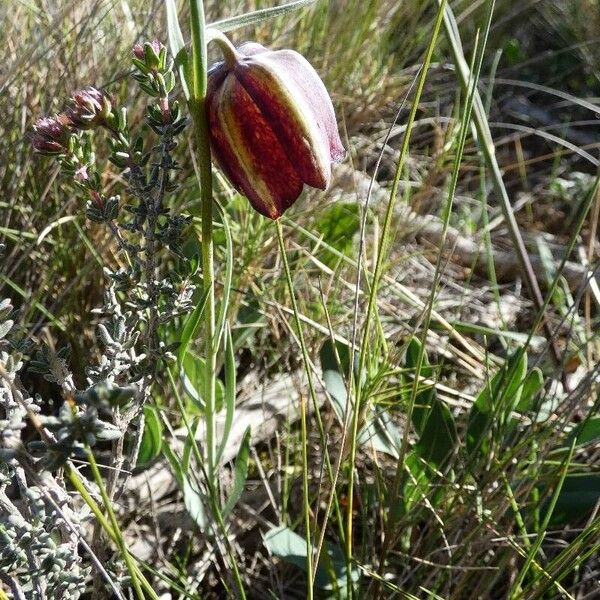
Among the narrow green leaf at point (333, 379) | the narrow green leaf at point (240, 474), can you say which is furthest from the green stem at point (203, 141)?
the narrow green leaf at point (333, 379)

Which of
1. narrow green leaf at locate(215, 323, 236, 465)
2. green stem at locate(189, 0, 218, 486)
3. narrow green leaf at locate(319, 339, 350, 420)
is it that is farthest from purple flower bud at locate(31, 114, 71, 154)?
narrow green leaf at locate(319, 339, 350, 420)

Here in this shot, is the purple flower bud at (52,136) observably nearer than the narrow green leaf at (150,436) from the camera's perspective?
Yes

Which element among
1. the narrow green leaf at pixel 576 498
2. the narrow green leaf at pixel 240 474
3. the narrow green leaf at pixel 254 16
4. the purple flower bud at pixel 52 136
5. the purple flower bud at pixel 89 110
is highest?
the narrow green leaf at pixel 254 16

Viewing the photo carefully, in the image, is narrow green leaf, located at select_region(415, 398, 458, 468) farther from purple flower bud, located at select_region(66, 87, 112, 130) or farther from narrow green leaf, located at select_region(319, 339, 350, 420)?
purple flower bud, located at select_region(66, 87, 112, 130)

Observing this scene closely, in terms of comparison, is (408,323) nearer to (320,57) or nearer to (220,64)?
(220,64)

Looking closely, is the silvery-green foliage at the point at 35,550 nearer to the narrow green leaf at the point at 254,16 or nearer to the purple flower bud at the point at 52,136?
the purple flower bud at the point at 52,136
